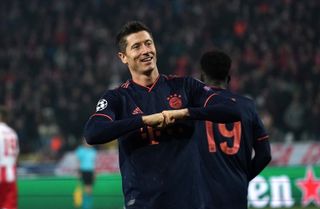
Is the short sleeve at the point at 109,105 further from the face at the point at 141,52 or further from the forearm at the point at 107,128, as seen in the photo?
the face at the point at 141,52

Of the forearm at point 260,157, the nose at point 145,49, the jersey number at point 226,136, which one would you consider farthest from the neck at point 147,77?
the forearm at point 260,157

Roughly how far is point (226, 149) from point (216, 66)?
60cm

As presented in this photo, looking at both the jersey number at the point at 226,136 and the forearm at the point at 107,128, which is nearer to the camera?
the forearm at the point at 107,128

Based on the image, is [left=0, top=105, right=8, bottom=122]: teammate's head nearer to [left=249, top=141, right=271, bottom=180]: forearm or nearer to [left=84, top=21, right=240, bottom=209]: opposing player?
[left=249, top=141, right=271, bottom=180]: forearm

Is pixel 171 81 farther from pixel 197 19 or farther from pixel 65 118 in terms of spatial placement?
pixel 197 19

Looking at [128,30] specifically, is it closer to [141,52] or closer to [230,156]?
[141,52]

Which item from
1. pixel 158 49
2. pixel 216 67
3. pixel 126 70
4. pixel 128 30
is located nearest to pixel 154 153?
pixel 128 30

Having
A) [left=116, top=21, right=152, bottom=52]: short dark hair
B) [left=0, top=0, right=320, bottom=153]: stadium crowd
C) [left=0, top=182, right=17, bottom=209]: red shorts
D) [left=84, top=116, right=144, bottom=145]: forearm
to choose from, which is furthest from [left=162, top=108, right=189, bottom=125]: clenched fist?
[left=0, top=0, right=320, bottom=153]: stadium crowd

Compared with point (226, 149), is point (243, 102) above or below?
above

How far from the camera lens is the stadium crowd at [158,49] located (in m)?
19.2

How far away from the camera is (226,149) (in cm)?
576

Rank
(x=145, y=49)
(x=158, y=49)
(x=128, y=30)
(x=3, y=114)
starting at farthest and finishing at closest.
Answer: (x=158, y=49) < (x=3, y=114) < (x=128, y=30) < (x=145, y=49)

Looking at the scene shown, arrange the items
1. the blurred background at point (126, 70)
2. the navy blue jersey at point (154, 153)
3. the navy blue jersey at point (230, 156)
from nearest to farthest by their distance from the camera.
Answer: the navy blue jersey at point (154, 153), the navy blue jersey at point (230, 156), the blurred background at point (126, 70)

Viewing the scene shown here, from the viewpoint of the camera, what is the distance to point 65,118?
21.5 m
